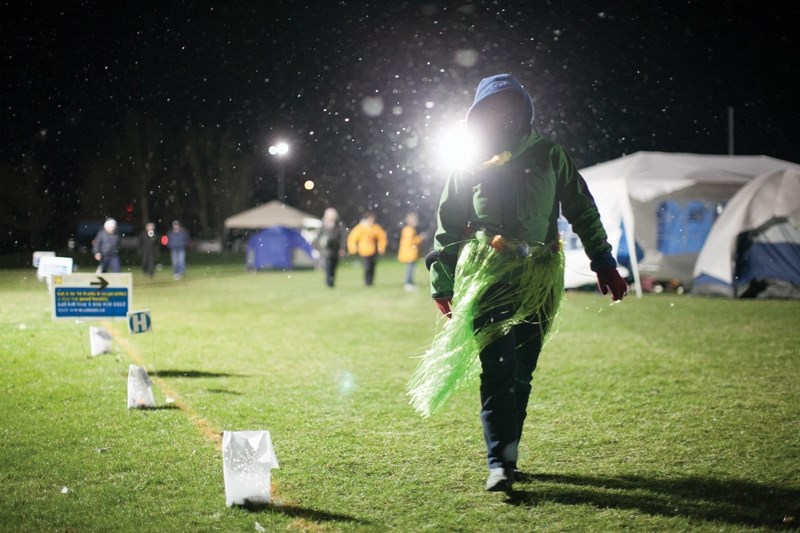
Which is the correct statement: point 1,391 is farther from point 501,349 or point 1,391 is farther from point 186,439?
point 501,349

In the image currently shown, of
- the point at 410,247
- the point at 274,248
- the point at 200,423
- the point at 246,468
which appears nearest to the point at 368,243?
the point at 410,247

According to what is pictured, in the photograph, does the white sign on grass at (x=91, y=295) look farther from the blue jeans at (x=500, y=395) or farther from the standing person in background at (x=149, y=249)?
the standing person in background at (x=149, y=249)

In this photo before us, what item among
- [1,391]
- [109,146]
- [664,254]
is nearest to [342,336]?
[1,391]

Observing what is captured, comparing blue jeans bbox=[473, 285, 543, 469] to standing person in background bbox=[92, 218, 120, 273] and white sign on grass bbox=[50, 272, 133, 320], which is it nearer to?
white sign on grass bbox=[50, 272, 133, 320]

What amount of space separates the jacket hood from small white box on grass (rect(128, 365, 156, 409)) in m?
3.65

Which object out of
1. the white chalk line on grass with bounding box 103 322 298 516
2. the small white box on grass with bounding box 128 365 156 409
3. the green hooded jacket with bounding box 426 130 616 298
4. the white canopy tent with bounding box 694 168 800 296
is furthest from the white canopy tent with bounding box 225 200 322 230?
the green hooded jacket with bounding box 426 130 616 298

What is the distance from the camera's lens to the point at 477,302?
4.25m

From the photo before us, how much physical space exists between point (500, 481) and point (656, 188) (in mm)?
15071

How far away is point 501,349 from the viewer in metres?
4.12

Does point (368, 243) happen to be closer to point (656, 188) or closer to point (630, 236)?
point (630, 236)

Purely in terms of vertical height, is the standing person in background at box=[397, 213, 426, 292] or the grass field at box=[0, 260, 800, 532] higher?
the standing person in background at box=[397, 213, 426, 292]

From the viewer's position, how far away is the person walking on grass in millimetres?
4133

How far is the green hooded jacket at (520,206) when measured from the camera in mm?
4176

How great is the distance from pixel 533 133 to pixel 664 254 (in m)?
15.8
